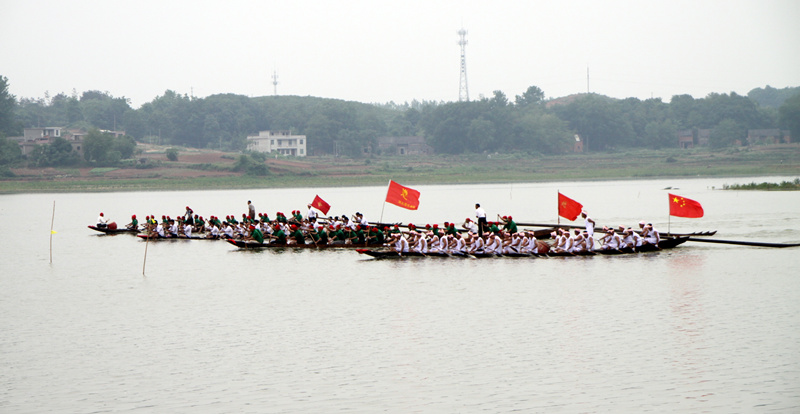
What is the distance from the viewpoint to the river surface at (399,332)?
15258 millimetres

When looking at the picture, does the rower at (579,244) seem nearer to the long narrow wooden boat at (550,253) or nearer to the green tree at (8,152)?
the long narrow wooden boat at (550,253)

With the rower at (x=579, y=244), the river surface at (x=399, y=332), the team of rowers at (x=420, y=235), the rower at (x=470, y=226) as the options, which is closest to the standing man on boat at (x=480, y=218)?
the team of rowers at (x=420, y=235)

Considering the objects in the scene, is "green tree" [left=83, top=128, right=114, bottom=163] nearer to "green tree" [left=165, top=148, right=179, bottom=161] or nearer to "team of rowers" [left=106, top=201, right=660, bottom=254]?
"green tree" [left=165, top=148, right=179, bottom=161]

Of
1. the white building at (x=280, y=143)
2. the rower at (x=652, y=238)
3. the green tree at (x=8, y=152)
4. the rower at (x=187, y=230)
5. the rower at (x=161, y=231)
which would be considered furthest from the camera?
the white building at (x=280, y=143)

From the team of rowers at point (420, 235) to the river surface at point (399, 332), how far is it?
0.64 meters

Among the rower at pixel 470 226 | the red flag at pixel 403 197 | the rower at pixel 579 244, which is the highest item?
the red flag at pixel 403 197

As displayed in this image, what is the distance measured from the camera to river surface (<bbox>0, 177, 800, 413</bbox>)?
15258 mm

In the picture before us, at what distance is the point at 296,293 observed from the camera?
2658cm

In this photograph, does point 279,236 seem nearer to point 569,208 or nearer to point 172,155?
point 569,208

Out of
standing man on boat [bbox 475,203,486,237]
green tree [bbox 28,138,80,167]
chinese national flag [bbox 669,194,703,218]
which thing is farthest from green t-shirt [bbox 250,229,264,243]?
green tree [bbox 28,138,80,167]

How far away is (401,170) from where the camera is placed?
111688 millimetres

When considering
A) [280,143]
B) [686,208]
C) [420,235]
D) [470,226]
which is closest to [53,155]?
[280,143]

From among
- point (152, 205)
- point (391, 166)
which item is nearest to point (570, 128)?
point (391, 166)

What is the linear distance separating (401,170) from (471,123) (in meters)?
25.3
